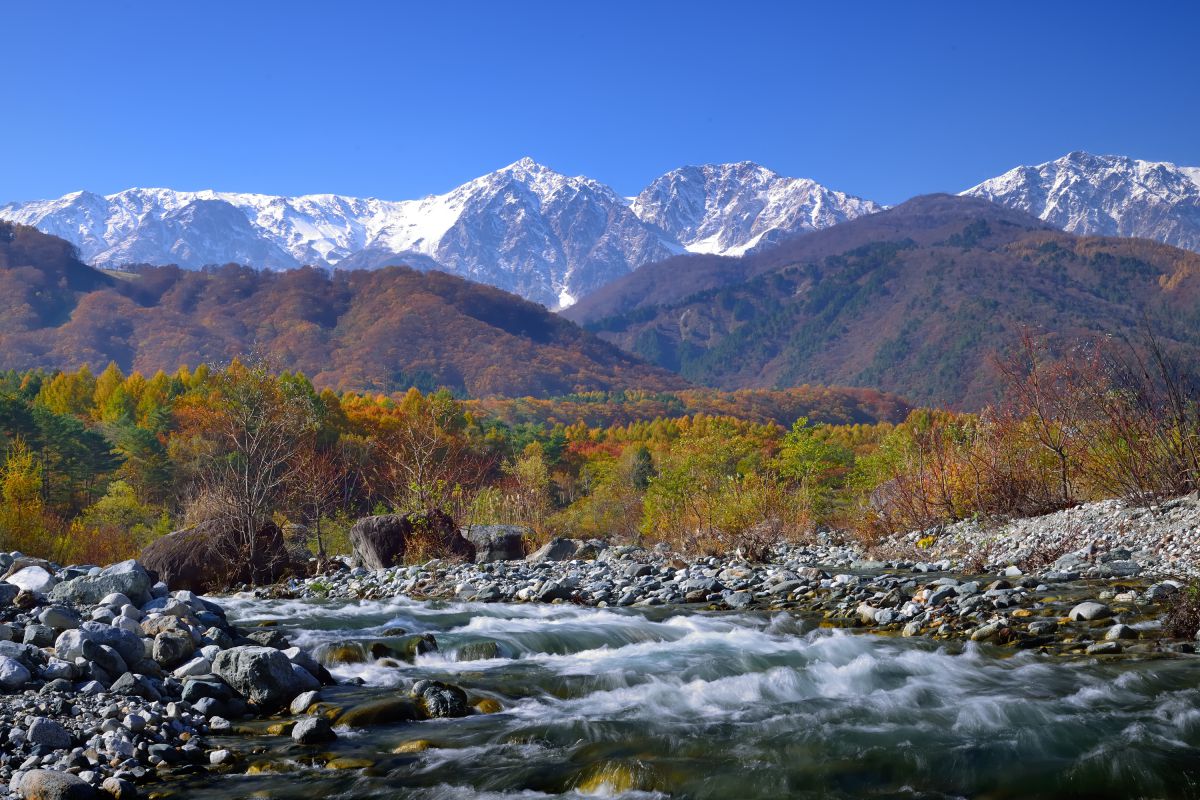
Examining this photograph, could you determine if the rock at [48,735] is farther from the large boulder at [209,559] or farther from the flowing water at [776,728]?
the large boulder at [209,559]

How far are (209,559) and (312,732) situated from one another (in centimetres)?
1406

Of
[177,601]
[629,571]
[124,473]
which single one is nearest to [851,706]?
[177,601]

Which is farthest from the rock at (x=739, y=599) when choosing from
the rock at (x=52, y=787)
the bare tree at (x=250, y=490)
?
the bare tree at (x=250, y=490)

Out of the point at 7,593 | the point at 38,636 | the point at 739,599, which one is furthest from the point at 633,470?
the point at 38,636

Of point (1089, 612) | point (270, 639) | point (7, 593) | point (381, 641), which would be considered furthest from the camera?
point (381, 641)

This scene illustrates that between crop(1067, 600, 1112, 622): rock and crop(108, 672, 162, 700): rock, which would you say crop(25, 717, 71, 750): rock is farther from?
crop(1067, 600, 1112, 622): rock

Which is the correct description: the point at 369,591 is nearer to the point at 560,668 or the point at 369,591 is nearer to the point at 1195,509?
the point at 560,668

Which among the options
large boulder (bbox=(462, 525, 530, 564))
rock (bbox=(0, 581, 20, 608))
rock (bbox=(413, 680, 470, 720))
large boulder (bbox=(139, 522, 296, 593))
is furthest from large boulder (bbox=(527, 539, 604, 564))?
rock (bbox=(413, 680, 470, 720))

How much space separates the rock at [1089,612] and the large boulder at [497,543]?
1551 centimetres

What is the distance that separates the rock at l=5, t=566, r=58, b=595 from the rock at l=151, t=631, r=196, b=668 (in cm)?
379

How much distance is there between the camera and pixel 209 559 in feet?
65.9

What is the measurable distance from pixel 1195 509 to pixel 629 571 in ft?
33.9

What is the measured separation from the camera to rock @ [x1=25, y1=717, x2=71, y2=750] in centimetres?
686

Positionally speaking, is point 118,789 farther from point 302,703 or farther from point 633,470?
point 633,470
